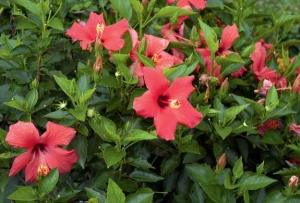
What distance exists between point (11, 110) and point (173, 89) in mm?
512

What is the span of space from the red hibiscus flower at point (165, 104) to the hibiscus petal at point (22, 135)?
0.88 ft

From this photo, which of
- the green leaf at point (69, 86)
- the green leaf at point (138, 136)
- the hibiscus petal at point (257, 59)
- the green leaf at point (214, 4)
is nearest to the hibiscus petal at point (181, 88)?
the green leaf at point (138, 136)

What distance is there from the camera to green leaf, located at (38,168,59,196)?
4.19 feet

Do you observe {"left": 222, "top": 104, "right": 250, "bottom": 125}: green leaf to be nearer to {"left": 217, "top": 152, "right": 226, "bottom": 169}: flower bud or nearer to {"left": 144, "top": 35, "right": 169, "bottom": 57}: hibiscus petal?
{"left": 217, "top": 152, "right": 226, "bottom": 169}: flower bud

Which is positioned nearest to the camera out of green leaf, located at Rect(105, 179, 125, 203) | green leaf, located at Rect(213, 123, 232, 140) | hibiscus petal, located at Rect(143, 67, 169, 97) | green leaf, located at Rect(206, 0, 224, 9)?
green leaf, located at Rect(105, 179, 125, 203)

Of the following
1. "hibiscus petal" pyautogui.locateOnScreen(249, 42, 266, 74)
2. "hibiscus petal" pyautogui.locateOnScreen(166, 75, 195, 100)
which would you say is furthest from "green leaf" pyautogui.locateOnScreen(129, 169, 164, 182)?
"hibiscus petal" pyautogui.locateOnScreen(249, 42, 266, 74)

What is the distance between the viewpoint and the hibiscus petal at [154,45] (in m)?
1.54

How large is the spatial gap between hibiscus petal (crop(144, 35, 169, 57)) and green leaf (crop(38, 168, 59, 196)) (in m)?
0.47

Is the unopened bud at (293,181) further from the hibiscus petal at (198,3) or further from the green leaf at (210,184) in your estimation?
the hibiscus petal at (198,3)

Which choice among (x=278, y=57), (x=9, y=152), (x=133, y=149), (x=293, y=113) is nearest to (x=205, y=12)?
(x=278, y=57)

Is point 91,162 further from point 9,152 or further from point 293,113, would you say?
point 293,113

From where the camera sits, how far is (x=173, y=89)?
1.36 meters

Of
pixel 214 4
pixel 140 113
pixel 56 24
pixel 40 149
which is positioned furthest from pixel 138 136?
pixel 214 4

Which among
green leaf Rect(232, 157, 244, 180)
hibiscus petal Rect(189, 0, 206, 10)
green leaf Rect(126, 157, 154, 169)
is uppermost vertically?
hibiscus petal Rect(189, 0, 206, 10)
